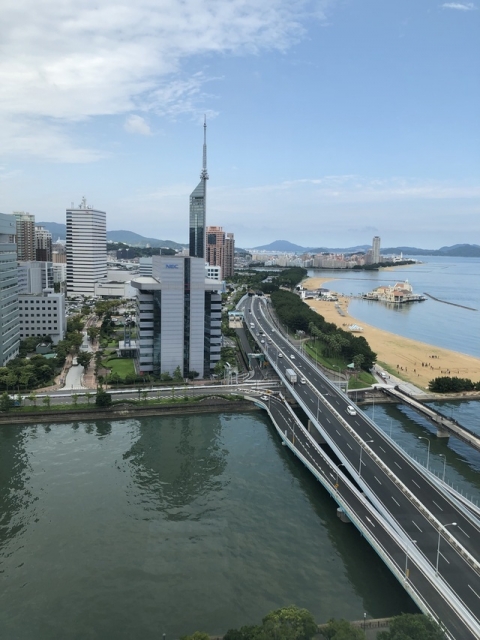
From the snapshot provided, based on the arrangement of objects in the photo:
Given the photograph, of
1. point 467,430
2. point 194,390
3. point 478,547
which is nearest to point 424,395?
point 467,430

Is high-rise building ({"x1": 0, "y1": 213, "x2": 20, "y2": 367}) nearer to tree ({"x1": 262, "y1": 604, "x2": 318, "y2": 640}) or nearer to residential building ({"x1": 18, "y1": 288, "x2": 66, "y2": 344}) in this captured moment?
residential building ({"x1": 18, "y1": 288, "x2": 66, "y2": 344})

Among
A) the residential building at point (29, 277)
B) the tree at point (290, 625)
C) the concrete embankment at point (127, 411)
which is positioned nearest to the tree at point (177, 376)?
the concrete embankment at point (127, 411)

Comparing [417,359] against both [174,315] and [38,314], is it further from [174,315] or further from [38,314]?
[38,314]

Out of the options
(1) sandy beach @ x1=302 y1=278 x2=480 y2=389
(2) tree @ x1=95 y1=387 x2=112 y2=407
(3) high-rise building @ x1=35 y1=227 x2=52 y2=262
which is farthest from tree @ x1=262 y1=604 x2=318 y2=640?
(3) high-rise building @ x1=35 y1=227 x2=52 y2=262

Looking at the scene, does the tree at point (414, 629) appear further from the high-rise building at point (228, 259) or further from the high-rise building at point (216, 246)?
the high-rise building at point (228, 259)

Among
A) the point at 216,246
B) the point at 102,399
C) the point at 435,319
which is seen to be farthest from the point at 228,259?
the point at 102,399

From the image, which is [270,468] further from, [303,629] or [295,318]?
[295,318]
